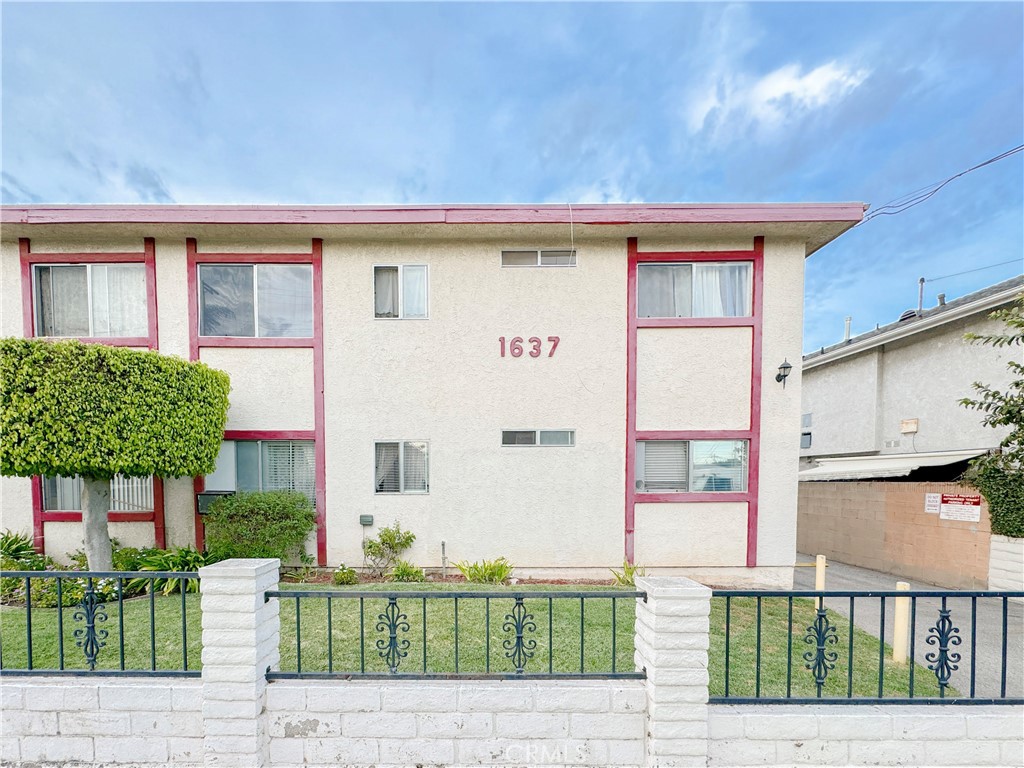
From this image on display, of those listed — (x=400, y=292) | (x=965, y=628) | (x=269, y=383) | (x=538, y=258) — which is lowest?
(x=965, y=628)

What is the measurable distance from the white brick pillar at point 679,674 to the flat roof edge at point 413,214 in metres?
5.17

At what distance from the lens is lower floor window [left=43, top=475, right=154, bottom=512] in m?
6.53

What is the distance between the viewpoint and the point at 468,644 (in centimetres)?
412

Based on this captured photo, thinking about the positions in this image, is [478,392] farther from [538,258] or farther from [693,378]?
[693,378]

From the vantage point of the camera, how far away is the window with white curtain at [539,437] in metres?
6.64

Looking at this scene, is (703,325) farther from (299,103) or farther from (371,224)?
(299,103)

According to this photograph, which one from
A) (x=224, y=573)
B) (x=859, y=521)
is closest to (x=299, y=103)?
(x=224, y=573)

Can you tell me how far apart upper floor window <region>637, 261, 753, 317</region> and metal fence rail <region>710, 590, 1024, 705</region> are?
4.16 meters

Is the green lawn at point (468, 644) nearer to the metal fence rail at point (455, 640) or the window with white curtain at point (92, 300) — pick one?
the metal fence rail at point (455, 640)

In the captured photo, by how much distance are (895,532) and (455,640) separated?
30.8 feet

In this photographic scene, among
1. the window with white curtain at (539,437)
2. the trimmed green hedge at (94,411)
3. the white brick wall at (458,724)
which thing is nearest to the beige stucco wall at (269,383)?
the trimmed green hedge at (94,411)

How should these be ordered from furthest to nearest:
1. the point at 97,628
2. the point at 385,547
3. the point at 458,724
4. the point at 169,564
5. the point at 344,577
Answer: the point at 385,547 < the point at 344,577 < the point at 169,564 < the point at 97,628 < the point at 458,724

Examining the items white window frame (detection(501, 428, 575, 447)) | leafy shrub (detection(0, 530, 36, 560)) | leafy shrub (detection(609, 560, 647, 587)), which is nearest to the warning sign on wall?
leafy shrub (detection(609, 560, 647, 587))

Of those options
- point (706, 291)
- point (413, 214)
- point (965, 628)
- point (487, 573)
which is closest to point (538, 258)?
point (413, 214)
